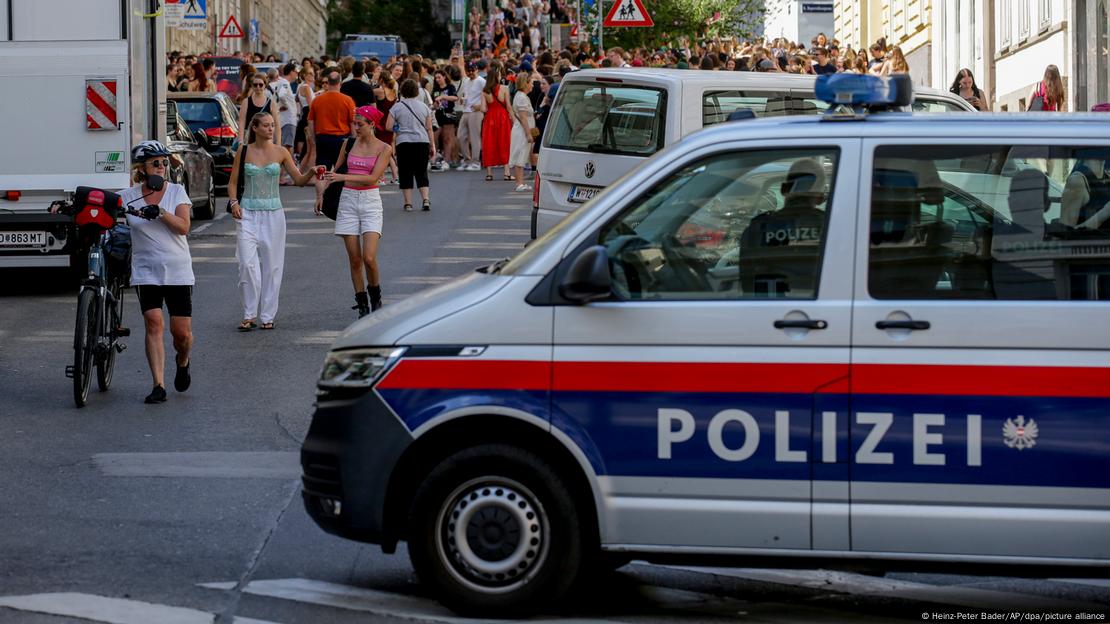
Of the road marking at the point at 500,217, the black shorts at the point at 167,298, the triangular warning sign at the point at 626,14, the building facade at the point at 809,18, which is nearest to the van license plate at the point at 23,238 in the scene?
the black shorts at the point at 167,298

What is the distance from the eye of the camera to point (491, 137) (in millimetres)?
30031

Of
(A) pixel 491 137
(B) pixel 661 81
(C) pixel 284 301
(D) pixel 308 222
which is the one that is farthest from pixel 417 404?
(A) pixel 491 137

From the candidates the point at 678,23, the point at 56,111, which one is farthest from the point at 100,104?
the point at 678,23

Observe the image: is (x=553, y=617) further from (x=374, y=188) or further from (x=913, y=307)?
(x=374, y=188)

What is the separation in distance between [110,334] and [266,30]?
67.8 m

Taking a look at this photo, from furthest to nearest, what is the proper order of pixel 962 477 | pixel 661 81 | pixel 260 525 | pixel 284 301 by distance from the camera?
1. pixel 284 301
2. pixel 661 81
3. pixel 260 525
4. pixel 962 477

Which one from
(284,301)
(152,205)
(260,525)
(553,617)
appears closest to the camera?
(553,617)

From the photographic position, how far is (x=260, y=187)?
49.0 ft

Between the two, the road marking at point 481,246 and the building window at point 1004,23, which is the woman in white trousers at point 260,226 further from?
the building window at point 1004,23

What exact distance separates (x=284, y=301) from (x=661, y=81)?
172 inches

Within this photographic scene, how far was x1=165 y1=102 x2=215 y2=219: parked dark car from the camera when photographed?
73.4ft

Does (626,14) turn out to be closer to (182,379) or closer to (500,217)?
(500,217)

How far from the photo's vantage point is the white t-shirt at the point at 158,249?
38.3 feet

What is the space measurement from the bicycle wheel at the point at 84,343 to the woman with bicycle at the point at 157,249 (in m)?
0.30
